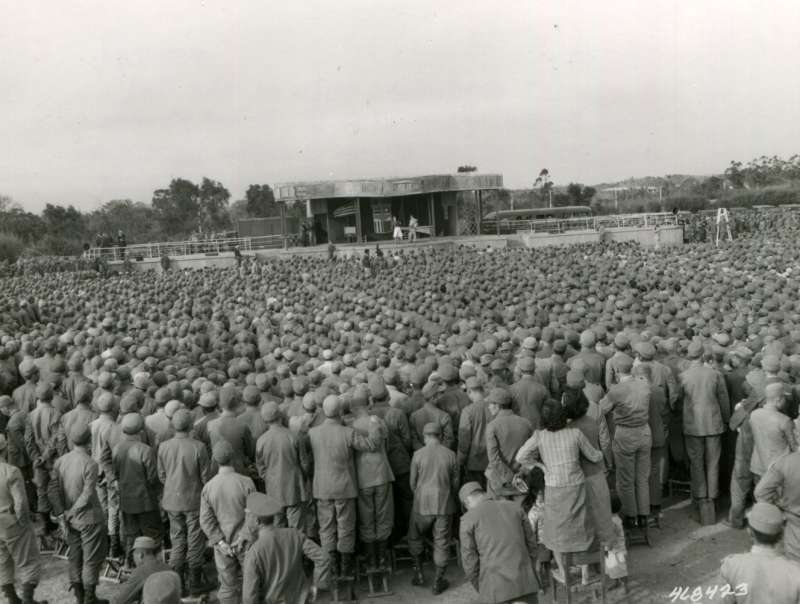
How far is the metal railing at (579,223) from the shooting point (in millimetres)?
32906

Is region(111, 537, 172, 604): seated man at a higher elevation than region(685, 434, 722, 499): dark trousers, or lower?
higher

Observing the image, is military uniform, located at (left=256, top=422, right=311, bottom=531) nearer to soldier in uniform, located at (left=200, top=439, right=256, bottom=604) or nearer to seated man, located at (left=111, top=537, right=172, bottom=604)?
soldier in uniform, located at (left=200, top=439, right=256, bottom=604)

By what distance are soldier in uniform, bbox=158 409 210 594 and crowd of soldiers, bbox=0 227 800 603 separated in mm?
19

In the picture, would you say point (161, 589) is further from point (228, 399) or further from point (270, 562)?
point (228, 399)

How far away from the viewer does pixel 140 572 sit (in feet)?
15.2

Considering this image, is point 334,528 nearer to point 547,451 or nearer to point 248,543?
point 248,543

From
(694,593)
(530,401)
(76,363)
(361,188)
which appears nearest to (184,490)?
(530,401)

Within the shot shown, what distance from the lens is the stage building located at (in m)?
33.2

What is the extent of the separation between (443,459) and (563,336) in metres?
4.41

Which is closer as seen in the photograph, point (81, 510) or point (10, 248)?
point (81, 510)

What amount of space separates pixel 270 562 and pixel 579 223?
3297 cm

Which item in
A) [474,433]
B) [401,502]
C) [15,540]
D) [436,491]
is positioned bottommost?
[401,502]

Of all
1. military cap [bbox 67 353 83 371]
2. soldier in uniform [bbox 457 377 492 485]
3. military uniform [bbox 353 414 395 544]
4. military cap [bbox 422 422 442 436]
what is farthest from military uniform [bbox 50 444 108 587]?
military cap [bbox 67 353 83 371]

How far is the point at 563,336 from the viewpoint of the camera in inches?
409
